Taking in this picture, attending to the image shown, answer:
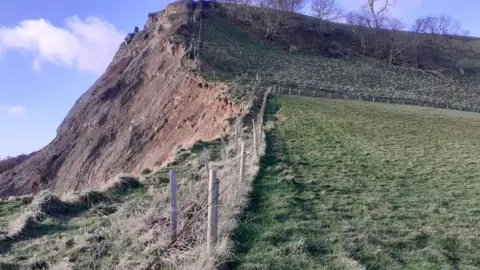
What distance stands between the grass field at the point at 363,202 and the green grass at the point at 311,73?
13.3 meters

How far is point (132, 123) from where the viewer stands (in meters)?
37.1

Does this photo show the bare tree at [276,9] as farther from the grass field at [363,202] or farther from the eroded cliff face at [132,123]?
the grass field at [363,202]

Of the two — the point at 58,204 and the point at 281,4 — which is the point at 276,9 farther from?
the point at 58,204

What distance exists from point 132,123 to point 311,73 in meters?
18.1

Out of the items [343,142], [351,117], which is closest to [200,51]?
[351,117]

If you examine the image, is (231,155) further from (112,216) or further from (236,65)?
(236,65)

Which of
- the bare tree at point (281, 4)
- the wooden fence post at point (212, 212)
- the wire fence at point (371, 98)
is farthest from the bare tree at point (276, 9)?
the wooden fence post at point (212, 212)

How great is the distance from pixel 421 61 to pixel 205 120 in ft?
137

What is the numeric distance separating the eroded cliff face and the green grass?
274cm

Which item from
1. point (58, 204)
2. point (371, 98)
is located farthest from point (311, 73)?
point (58, 204)

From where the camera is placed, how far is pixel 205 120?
28203mm

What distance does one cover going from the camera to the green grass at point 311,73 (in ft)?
129

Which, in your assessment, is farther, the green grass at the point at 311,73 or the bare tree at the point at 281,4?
the bare tree at the point at 281,4

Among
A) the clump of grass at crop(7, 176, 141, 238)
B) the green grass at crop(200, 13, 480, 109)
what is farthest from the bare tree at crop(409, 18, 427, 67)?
the clump of grass at crop(7, 176, 141, 238)
